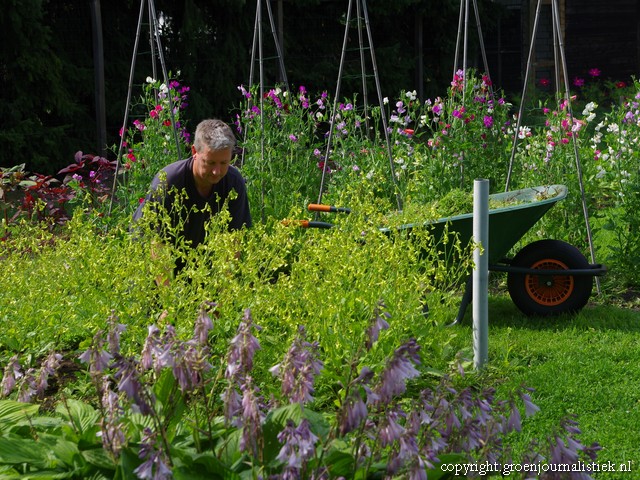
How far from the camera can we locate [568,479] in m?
1.88

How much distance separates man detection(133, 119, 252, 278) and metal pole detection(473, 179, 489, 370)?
3.24ft

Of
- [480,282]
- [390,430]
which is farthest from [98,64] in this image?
[390,430]

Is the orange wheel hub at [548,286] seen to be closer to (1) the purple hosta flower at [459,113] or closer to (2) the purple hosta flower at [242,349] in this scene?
(1) the purple hosta flower at [459,113]

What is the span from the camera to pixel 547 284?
4664 millimetres

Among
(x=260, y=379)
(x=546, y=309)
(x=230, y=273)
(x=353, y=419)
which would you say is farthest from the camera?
(x=546, y=309)

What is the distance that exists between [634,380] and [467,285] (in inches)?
33.7

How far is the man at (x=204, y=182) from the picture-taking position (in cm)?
394

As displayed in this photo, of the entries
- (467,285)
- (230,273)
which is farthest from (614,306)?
(230,273)

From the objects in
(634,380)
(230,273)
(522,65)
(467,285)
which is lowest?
(634,380)

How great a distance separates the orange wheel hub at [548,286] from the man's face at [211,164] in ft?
5.31

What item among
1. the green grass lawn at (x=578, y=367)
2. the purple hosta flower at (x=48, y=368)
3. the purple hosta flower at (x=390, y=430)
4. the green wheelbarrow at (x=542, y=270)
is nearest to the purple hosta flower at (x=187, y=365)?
the purple hosta flower at (x=390, y=430)

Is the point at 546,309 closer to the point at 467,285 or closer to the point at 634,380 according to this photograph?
the point at 467,285

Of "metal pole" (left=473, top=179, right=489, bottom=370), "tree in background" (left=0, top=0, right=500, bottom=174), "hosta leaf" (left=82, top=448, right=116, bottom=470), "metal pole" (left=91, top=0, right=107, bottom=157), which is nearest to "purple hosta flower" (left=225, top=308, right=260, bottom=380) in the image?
"hosta leaf" (left=82, top=448, right=116, bottom=470)

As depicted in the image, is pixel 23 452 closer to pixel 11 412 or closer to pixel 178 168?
pixel 11 412
